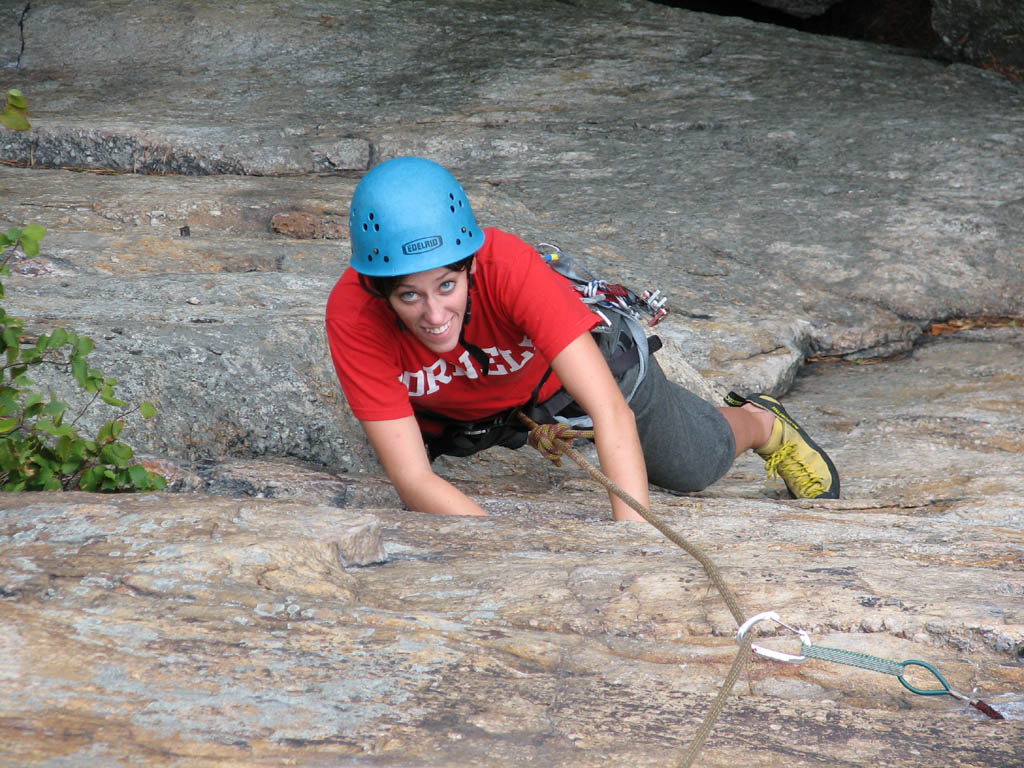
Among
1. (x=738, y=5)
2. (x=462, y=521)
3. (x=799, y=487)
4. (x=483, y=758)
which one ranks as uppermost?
(x=738, y=5)

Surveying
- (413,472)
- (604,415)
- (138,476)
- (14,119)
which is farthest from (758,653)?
(14,119)

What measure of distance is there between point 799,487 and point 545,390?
3.37 ft

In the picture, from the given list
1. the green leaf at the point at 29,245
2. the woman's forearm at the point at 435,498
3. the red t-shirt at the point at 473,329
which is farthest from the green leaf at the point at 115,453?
the woman's forearm at the point at 435,498

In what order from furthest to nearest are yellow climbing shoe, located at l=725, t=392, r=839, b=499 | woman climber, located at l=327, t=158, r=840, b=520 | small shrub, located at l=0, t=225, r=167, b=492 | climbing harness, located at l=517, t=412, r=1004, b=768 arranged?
yellow climbing shoe, located at l=725, t=392, r=839, b=499 → woman climber, located at l=327, t=158, r=840, b=520 → small shrub, located at l=0, t=225, r=167, b=492 → climbing harness, located at l=517, t=412, r=1004, b=768

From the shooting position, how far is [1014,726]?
4.70ft

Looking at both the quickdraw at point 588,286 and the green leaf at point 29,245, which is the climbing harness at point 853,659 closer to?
the quickdraw at point 588,286

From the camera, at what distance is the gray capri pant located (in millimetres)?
2977

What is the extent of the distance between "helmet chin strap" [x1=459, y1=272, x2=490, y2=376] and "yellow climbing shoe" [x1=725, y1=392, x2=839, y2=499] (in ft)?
4.09

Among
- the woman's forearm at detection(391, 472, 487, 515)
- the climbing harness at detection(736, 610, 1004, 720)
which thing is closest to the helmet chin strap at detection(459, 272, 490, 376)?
the woman's forearm at detection(391, 472, 487, 515)

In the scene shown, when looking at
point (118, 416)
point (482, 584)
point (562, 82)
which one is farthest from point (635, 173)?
point (482, 584)

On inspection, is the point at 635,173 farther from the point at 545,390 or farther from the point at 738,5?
the point at 738,5

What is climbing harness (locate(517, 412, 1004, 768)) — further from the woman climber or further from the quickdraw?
the quickdraw

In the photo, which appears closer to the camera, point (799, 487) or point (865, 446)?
point (799, 487)

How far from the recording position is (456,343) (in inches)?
101
